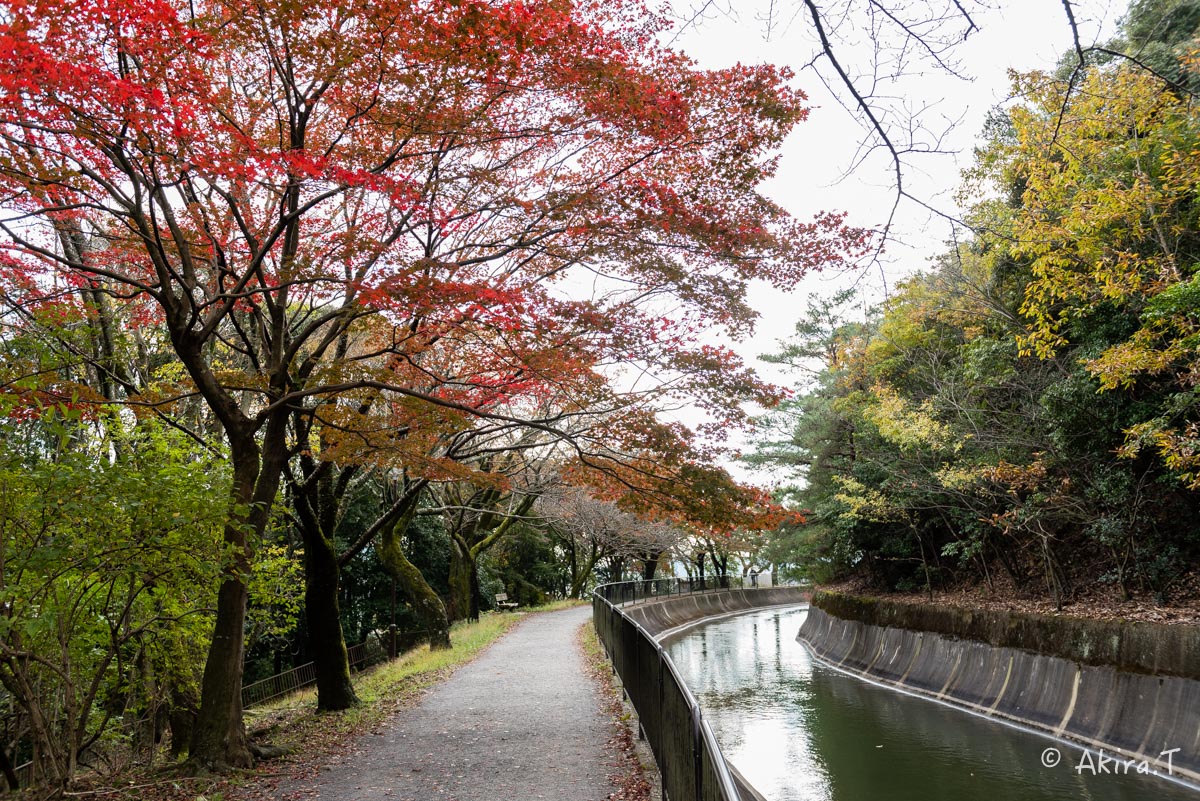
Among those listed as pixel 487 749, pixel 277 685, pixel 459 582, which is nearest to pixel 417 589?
pixel 277 685

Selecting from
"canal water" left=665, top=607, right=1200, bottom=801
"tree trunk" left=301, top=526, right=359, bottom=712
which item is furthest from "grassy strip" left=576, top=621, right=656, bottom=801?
"tree trunk" left=301, top=526, right=359, bottom=712

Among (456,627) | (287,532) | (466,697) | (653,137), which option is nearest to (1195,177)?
(653,137)

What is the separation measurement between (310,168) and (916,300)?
18061 mm

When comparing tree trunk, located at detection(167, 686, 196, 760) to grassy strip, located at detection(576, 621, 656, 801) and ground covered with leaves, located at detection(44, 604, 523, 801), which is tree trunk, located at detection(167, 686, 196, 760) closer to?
ground covered with leaves, located at detection(44, 604, 523, 801)

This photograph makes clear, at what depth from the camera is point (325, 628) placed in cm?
1201

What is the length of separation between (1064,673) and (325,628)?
12677mm

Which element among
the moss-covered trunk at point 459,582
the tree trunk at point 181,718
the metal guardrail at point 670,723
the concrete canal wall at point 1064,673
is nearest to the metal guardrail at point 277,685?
the tree trunk at point 181,718

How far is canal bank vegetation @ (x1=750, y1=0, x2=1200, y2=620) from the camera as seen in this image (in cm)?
1088

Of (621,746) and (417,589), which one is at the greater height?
(417,589)

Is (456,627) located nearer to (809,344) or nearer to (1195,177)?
(809,344)

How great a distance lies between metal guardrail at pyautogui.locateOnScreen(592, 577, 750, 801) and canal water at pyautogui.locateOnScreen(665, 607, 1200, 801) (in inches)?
117

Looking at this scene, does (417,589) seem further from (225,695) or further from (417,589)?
(225,695)

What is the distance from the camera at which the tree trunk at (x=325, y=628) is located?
464 inches

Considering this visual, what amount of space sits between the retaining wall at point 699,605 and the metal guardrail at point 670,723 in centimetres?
1235
